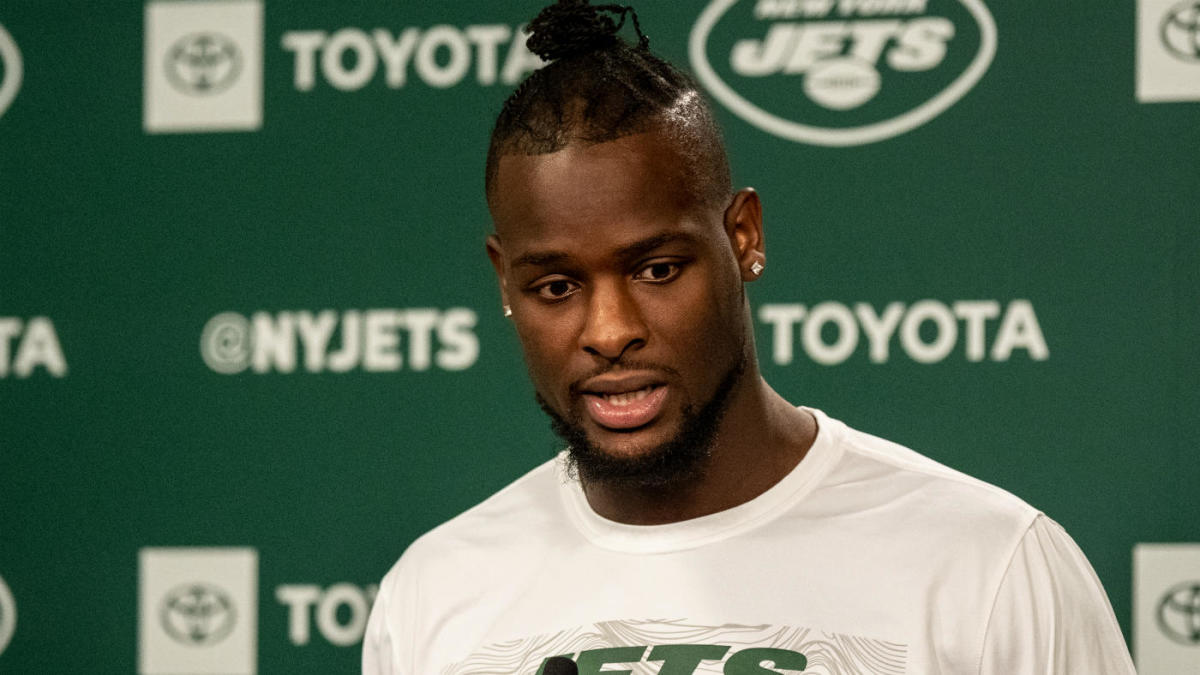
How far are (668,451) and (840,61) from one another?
806 mm

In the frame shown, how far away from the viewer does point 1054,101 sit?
1.69m

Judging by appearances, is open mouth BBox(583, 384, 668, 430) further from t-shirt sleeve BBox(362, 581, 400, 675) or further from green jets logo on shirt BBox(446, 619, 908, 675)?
t-shirt sleeve BBox(362, 581, 400, 675)

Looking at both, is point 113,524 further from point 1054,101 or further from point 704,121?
point 1054,101

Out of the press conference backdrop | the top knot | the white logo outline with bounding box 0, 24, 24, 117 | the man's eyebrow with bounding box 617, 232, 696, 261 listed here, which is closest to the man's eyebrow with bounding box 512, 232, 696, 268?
the man's eyebrow with bounding box 617, 232, 696, 261

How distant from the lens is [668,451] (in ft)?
3.66

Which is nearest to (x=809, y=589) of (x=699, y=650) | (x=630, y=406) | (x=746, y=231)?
(x=699, y=650)

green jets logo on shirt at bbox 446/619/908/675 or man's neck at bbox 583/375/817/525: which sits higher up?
man's neck at bbox 583/375/817/525

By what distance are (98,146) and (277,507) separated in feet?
1.88

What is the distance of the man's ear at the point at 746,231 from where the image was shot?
1.18 meters

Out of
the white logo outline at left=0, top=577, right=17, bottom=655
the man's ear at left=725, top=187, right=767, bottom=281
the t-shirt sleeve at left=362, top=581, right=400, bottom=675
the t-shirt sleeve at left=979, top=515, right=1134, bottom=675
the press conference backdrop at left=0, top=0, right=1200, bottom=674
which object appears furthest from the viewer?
the white logo outline at left=0, top=577, right=17, bottom=655

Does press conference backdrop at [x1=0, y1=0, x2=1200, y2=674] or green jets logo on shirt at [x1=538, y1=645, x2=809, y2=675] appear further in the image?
press conference backdrop at [x1=0, y1=0, x2=1200, y2=674]

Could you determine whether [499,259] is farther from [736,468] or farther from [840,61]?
[840,61]

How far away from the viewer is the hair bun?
1188mm

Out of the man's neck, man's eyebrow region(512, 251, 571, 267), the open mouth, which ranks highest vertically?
man's eyebrow region(512, 251, 571, 267)
